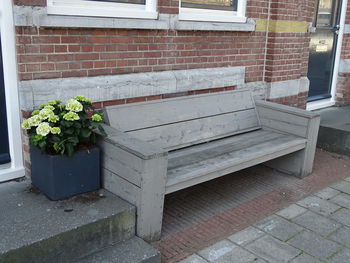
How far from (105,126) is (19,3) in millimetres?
1258

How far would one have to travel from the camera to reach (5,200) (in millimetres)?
3264

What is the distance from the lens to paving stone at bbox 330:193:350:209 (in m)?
4.41

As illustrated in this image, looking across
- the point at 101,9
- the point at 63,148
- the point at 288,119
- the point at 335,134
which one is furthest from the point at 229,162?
the point at 335,134

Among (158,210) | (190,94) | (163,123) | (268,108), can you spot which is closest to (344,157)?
(268,108)

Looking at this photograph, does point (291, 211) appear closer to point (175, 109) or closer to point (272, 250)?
point (272, 250)

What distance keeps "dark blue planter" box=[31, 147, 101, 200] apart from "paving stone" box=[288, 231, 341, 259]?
72.6 inches

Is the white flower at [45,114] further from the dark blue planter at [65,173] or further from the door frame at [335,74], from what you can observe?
the door frame at [335,74]

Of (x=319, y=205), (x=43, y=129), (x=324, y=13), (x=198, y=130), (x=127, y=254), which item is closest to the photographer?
(x=127, y=254)

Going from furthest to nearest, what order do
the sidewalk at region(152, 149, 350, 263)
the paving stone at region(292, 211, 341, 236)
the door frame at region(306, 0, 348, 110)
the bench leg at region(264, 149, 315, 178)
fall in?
the door frame at region(306, 0, 348, 110), the bench leg at region(264, 149, 315, 178), the paving stone at region(292, 211, 341, 236), the sidewalk at region(152, 149, 350, 263)

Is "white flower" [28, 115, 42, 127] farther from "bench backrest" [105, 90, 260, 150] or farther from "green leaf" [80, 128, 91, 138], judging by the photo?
"bench backrest" [105, 90, 260, 150]

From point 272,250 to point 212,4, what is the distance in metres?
3.08

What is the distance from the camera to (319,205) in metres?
4.34

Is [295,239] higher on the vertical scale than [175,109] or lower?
lower

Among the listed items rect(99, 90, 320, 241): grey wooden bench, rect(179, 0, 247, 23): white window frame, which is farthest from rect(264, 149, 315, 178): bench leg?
rect(179, 0, 247, 23): white window frame
